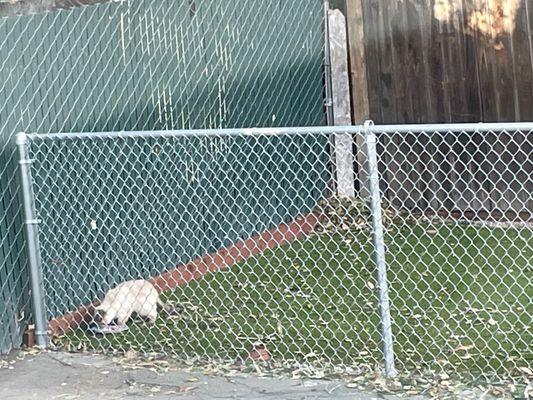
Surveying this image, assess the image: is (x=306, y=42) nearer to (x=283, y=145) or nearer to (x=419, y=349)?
(x=283, y=145)

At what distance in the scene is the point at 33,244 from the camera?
6160 millimetres

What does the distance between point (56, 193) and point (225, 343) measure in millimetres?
1380

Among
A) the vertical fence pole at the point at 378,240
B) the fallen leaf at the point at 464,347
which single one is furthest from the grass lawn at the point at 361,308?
the vertical fence pole at the point at 378,240

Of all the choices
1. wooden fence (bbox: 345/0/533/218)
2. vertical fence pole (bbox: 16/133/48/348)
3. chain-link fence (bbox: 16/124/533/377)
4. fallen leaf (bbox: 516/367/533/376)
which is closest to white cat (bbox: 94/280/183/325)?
chain-link fence (bbox: 16/124/533/377)

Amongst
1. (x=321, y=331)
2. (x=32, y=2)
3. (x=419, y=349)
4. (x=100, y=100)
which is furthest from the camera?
(x=32, y=2)

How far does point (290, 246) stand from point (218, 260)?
83cm

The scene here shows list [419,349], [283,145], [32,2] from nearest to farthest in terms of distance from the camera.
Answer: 1. [419,349]
2. [32,2]
3. [283,145]

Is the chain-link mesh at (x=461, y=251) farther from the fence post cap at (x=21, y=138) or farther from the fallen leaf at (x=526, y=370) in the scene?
the fence post cap at (x=21, y=138)

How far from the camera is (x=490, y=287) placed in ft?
23.2

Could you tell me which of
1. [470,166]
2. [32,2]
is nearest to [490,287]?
[470,166]

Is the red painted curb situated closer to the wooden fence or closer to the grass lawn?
the grass lawn

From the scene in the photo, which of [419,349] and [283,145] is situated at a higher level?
[283,145]

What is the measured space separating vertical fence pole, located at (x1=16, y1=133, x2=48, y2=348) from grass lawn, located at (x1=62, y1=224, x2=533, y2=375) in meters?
0.23

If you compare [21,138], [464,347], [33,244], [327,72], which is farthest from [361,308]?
[327,72]
